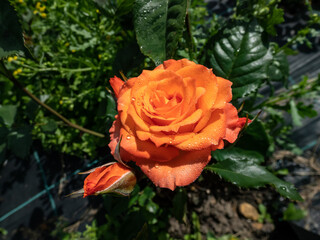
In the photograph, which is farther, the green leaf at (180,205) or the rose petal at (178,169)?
the green leaf at (180,205)

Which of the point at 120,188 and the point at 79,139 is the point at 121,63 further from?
the point at 79,139

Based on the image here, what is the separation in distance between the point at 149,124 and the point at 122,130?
0.06 m

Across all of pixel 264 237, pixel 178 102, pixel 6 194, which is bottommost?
pixel 264 237

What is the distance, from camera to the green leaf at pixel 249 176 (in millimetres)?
543

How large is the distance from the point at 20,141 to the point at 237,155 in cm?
80

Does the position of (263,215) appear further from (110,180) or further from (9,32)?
(9,32)

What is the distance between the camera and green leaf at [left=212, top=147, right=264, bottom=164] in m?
0.71

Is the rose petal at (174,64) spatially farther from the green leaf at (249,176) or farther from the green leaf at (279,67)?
the green leaf at (279,67)

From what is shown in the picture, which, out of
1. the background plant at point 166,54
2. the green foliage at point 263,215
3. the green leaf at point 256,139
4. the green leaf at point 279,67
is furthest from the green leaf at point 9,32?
the green foliage at point 263,215

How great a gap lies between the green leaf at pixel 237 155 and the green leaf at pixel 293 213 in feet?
3.00

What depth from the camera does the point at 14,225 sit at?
160 centimetres

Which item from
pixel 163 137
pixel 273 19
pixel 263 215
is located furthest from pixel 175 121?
Answer: pixel 263 215

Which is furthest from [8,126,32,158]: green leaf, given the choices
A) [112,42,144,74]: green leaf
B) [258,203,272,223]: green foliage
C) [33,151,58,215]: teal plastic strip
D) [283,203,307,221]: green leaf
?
[283,203,307,221]: green leaf

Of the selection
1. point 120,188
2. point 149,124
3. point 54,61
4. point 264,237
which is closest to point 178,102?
point 149,124
